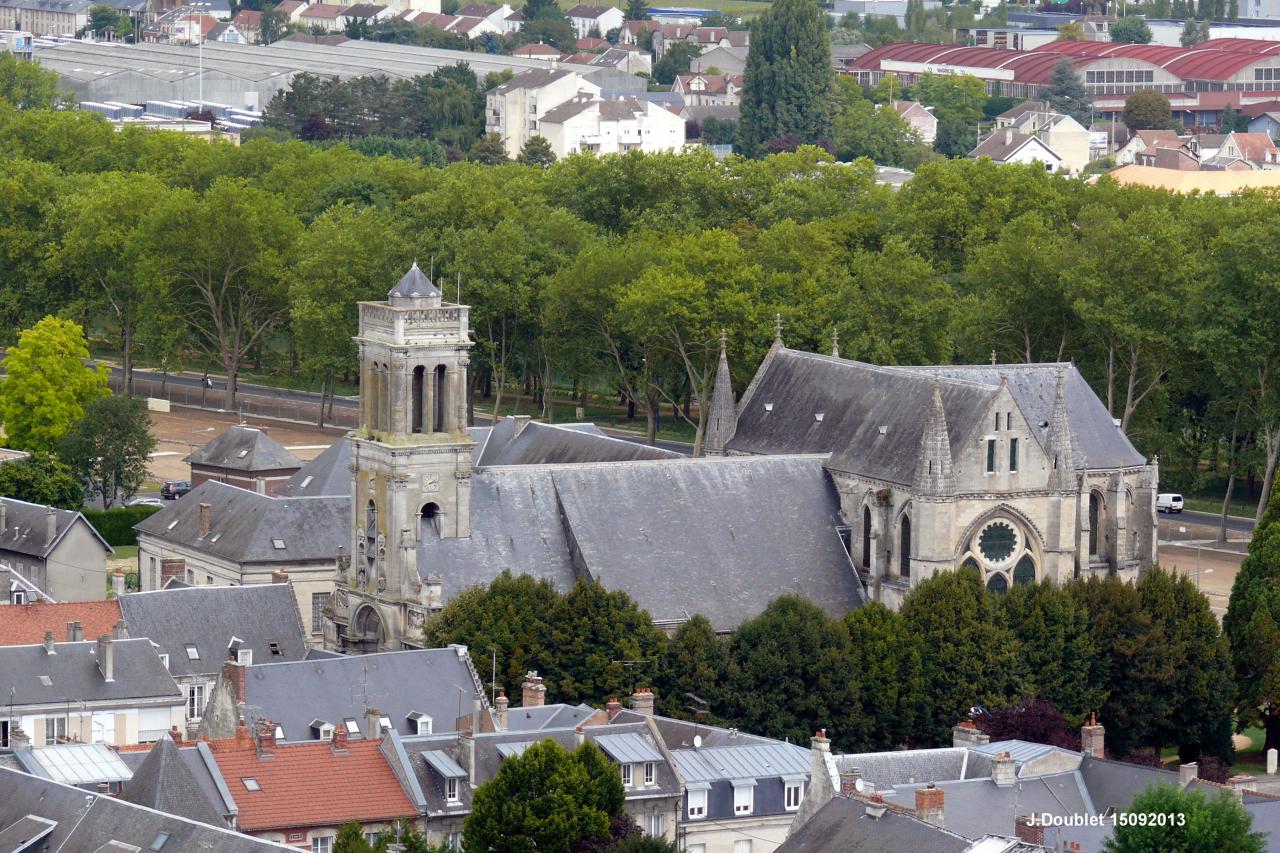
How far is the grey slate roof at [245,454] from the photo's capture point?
146875 mm

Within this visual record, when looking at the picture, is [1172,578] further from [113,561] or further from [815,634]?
[113,561]

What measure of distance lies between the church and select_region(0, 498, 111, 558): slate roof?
21.0 meters

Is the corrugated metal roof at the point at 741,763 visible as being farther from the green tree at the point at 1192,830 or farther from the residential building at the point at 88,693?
the residential building at the point at 88,693

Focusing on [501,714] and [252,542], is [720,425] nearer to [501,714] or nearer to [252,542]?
[252,542]

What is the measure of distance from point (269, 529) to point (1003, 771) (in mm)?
45275

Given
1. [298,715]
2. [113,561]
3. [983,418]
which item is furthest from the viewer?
[113,561]

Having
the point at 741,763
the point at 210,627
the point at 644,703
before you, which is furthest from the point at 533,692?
the point at 210,627

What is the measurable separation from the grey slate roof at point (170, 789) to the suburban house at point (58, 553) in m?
46.0

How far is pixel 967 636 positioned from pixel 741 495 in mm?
10217

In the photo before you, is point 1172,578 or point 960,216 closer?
point 1172,578

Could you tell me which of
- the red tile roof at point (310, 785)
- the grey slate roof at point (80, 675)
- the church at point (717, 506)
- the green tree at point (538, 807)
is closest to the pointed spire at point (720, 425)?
the church at point (717, 506)

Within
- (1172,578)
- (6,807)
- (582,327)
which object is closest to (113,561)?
(582,327)

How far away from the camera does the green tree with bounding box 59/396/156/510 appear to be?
154 m

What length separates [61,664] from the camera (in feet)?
350
